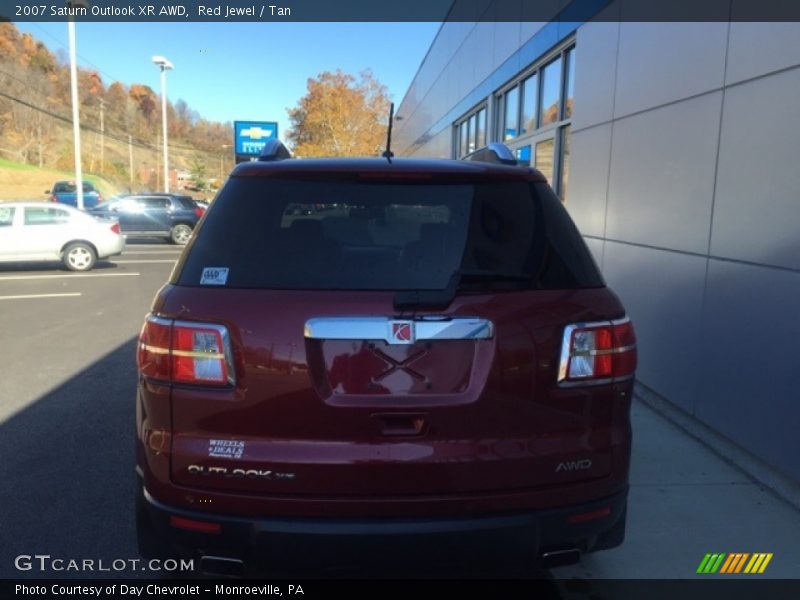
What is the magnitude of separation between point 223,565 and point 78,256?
14.1 m

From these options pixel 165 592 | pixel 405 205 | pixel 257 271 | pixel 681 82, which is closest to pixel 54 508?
pixel 165 592

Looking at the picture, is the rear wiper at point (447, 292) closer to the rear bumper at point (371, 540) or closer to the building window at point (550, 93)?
the rear bumper at point (371, 540)

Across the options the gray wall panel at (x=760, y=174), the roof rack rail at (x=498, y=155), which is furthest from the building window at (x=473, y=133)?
the roof rack rail at (x=498, y=155)

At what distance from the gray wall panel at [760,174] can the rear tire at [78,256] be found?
1367cm

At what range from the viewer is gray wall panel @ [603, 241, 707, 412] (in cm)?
491

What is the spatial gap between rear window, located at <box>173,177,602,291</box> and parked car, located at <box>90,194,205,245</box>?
2086 centimetres

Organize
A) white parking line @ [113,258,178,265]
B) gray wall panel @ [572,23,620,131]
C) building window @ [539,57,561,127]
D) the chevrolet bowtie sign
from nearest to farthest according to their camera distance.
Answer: gray wall panel @ [572,23,620,131] < building window @ [539,57,561,127] < white parking line @ [113,258,178,265] < the chevrolet bowtie sign

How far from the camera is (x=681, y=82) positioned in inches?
204

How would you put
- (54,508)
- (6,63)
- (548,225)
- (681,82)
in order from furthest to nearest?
(6,63) < (681,82) < (54,508) < (548,225)

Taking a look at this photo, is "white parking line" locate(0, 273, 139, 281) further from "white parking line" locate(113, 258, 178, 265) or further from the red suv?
the red suv

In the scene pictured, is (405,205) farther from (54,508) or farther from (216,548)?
(54,508)

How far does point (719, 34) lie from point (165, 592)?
16.6 feet

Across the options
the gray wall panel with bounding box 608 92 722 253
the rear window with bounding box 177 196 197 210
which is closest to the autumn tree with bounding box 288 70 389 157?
the rear window with bounding box 177 196 197 210

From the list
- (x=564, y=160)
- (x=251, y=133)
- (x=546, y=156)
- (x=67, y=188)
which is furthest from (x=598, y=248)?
(x=67, y=188)
